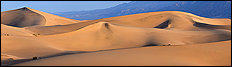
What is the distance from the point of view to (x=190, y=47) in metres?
9.12

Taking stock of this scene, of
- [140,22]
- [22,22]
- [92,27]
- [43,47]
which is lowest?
[22,22]

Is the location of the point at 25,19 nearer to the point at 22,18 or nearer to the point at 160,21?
the point at 22,18

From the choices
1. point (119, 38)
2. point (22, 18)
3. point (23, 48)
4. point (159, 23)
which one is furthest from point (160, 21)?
point (22, 18)

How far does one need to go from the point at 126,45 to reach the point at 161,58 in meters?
11.3

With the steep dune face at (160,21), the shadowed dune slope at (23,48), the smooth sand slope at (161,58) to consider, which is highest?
the smooth sand slope at (161,58)

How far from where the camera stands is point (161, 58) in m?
7.47

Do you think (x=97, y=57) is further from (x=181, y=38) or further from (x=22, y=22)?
(x=22, y=22)

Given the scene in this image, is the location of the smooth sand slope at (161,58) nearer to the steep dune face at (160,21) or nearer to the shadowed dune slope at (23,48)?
the shadowed dune slope at (23,48)

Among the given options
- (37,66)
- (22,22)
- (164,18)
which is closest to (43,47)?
(37,66)

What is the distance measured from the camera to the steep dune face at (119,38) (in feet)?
60.5

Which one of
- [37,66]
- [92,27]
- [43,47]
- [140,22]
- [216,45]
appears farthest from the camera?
[140,22]

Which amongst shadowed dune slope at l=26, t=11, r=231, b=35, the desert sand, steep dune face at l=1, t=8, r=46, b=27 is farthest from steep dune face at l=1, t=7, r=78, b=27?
the desert sand

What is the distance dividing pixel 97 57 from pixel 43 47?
8438 millimetres

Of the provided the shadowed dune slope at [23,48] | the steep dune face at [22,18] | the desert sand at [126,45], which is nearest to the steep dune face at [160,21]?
Answer: the desert sand at [126,45]
